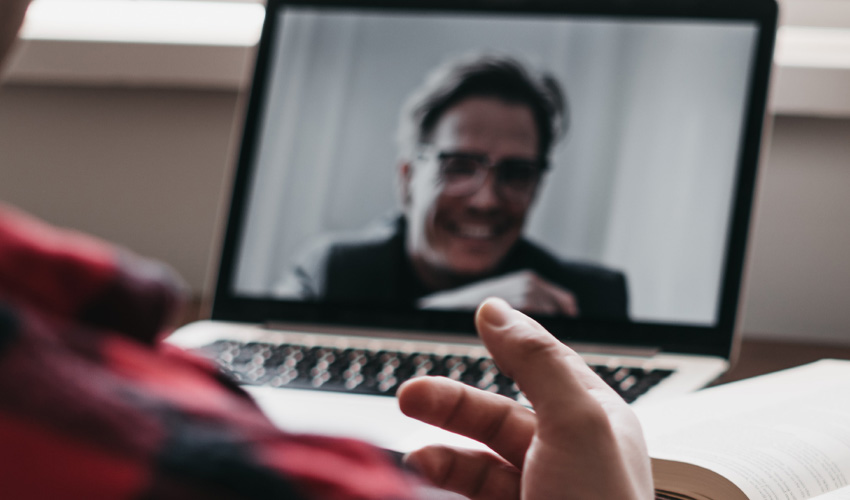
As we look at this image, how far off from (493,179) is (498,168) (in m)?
0.01

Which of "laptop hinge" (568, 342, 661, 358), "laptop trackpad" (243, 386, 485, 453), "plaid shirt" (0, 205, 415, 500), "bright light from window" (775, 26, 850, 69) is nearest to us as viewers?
"plaid shirt" (0, 205, 415, 500)

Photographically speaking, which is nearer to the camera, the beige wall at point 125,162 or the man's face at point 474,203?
the man's face at point 474,203

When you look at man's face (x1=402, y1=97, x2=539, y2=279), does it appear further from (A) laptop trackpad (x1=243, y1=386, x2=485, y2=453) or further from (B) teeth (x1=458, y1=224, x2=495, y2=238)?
(A) laptop trackpad (x1=243, y1=386, x2=485, y2=453)

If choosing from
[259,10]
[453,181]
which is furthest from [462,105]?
[259,10]

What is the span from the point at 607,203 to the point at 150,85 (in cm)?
66

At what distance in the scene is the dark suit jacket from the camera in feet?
2.23

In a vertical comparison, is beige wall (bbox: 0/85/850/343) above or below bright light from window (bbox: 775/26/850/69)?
below

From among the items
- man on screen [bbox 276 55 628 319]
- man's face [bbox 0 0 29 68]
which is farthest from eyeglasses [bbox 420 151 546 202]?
man's face [bbox 0 0 29 68]

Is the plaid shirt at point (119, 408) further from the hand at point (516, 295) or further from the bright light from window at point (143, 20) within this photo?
the bright light from window at point (143, 20)

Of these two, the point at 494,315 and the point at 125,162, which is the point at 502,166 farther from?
the point at 125,162

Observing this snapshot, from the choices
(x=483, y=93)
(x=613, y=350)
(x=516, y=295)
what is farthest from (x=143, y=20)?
(x=613, y=350)

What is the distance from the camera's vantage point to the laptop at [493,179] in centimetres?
67

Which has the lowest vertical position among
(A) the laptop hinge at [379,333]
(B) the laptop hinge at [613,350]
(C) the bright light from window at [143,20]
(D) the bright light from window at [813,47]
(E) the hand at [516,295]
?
(A) the laptop hinge at [379,333]

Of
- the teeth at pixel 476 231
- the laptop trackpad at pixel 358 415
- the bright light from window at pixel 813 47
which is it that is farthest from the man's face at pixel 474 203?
the bright light from window at pixel 813 47
